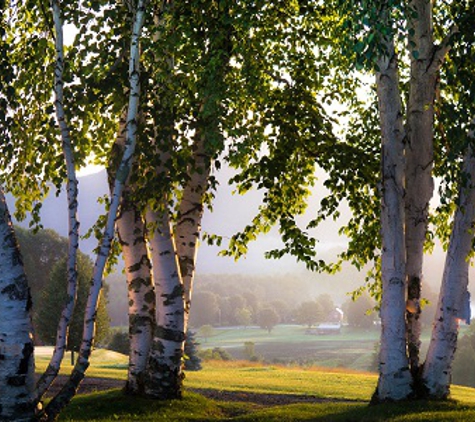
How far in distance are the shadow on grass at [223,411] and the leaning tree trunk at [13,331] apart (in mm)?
4679

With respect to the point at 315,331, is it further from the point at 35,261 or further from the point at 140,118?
the point at 140,118

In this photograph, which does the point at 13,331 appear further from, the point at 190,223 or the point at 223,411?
the point at 223,411

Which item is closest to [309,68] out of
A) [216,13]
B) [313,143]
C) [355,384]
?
[313,143]

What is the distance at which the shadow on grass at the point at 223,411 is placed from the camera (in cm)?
1299

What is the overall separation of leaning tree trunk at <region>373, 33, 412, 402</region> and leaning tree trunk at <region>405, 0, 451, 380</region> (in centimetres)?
71

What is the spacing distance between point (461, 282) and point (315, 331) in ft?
572

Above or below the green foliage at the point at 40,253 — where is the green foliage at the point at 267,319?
below

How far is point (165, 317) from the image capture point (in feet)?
47.4

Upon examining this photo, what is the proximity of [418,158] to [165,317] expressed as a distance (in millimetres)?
6384

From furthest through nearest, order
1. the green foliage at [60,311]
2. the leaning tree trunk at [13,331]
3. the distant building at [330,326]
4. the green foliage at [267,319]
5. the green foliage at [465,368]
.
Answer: the distant building at [330,326], the green foliage at [267,319], the green foliage at [465,368], the green foliage at [60,311], the leaning tree trunk at [13,331]

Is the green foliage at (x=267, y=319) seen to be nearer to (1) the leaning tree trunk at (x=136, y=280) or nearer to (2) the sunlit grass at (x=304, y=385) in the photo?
(2) the sunlit grass at (x=304, y=385)

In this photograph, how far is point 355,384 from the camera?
90.7 feet

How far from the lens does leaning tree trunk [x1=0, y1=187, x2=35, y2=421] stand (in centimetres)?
884

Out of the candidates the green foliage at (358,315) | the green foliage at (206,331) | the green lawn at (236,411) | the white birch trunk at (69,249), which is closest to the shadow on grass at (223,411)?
the green lawn at (236,411)
